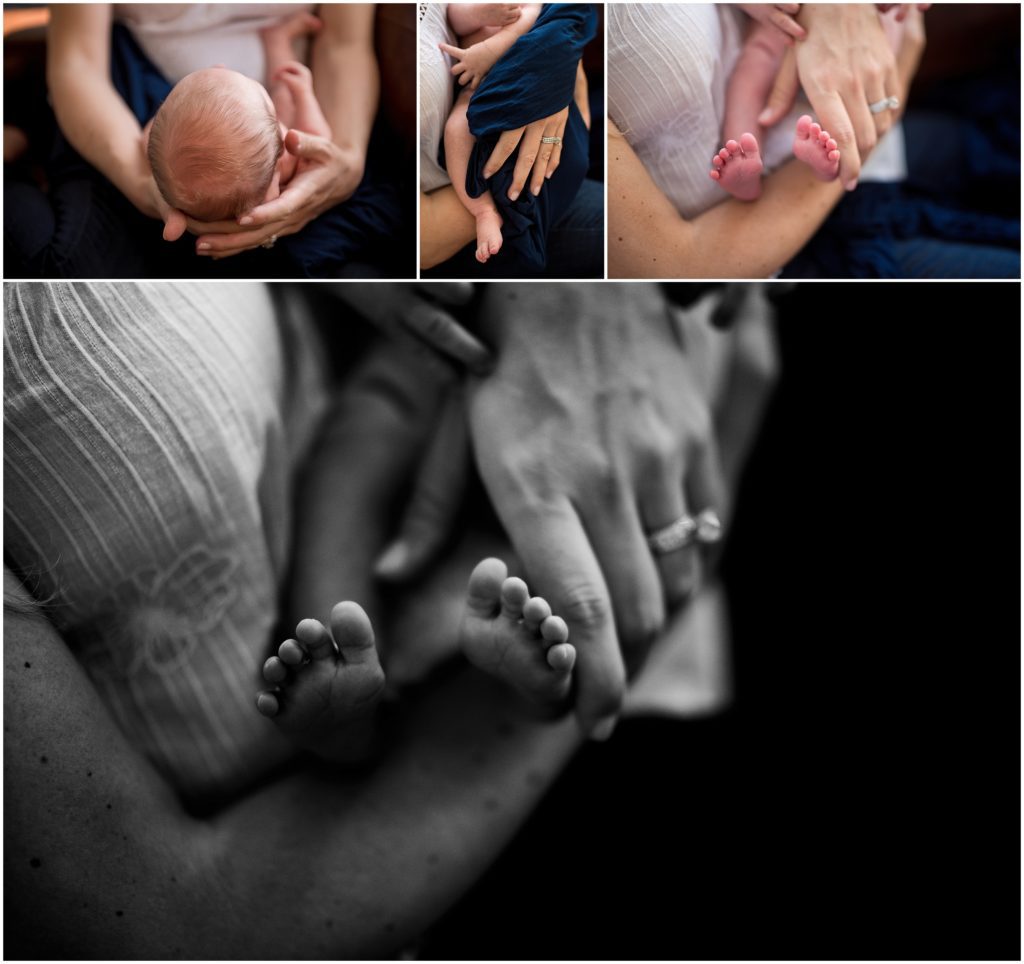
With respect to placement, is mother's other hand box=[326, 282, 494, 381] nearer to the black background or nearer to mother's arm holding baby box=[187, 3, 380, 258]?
mother's arm holding baby box=[187, 3, 380, 258]

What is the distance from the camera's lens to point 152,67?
110 centimetres

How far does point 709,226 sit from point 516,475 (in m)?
0.38

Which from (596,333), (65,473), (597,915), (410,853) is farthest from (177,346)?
(597,915)

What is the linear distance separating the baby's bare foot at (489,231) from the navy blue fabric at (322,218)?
10 cm

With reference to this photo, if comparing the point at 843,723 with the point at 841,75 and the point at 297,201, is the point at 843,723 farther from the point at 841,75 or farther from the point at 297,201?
the point at 297,201

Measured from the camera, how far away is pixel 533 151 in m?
1.08

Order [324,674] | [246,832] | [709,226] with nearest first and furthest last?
[324,674]
[246,832]
[709,226]

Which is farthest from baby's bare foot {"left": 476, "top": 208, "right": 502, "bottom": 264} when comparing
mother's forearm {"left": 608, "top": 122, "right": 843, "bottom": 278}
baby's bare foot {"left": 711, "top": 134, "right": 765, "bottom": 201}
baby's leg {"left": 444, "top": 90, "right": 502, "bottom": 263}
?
baby's bare foot {"left": 711, "top": 134, "right": 765, "bottom": 201}

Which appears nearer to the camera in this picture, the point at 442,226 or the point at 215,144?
the point at 215,144

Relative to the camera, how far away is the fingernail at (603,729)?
1.08m

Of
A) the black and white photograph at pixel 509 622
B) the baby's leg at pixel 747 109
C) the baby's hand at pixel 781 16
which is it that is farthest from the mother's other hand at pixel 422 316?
the baby's hand at pixel 781 16

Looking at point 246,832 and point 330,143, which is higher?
point 330,143

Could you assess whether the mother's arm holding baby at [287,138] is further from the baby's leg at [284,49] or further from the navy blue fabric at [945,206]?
the navy blue fabric at [945,206]

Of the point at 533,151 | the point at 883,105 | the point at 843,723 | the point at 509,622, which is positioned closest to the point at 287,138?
the point at 533,151
